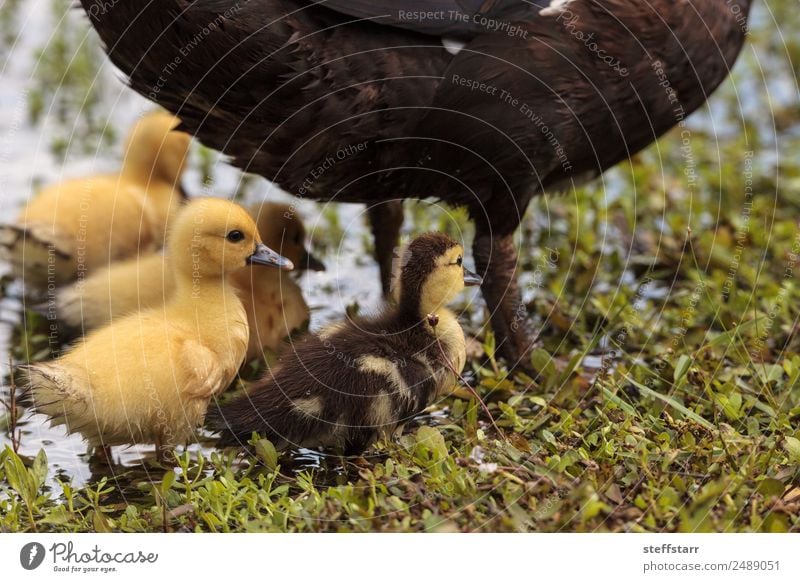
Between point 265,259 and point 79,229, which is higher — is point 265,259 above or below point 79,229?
below

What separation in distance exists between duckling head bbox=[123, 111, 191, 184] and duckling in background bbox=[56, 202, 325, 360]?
0.66m

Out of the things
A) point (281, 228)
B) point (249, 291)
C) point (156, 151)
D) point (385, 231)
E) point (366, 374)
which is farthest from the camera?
point (156, 151)

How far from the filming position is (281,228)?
3.81 meters

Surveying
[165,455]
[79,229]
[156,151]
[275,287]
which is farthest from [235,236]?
[156,151]

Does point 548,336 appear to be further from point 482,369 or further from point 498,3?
point 498,3

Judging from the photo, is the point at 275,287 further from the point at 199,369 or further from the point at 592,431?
the point at 592,431

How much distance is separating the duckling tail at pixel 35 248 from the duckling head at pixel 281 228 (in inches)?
31.3

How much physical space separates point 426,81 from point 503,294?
2.72ft

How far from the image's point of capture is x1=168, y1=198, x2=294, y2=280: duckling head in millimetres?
3170

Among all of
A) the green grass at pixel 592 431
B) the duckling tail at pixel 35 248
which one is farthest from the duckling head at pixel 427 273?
the duckling tail at pixel 35 248

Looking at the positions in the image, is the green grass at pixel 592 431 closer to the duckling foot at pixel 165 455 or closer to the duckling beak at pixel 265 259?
the duckling foot at pixel 165 455

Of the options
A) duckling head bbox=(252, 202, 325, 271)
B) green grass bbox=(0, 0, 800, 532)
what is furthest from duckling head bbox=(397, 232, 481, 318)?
duckling head bbox=(252, 202, 325, 271)
